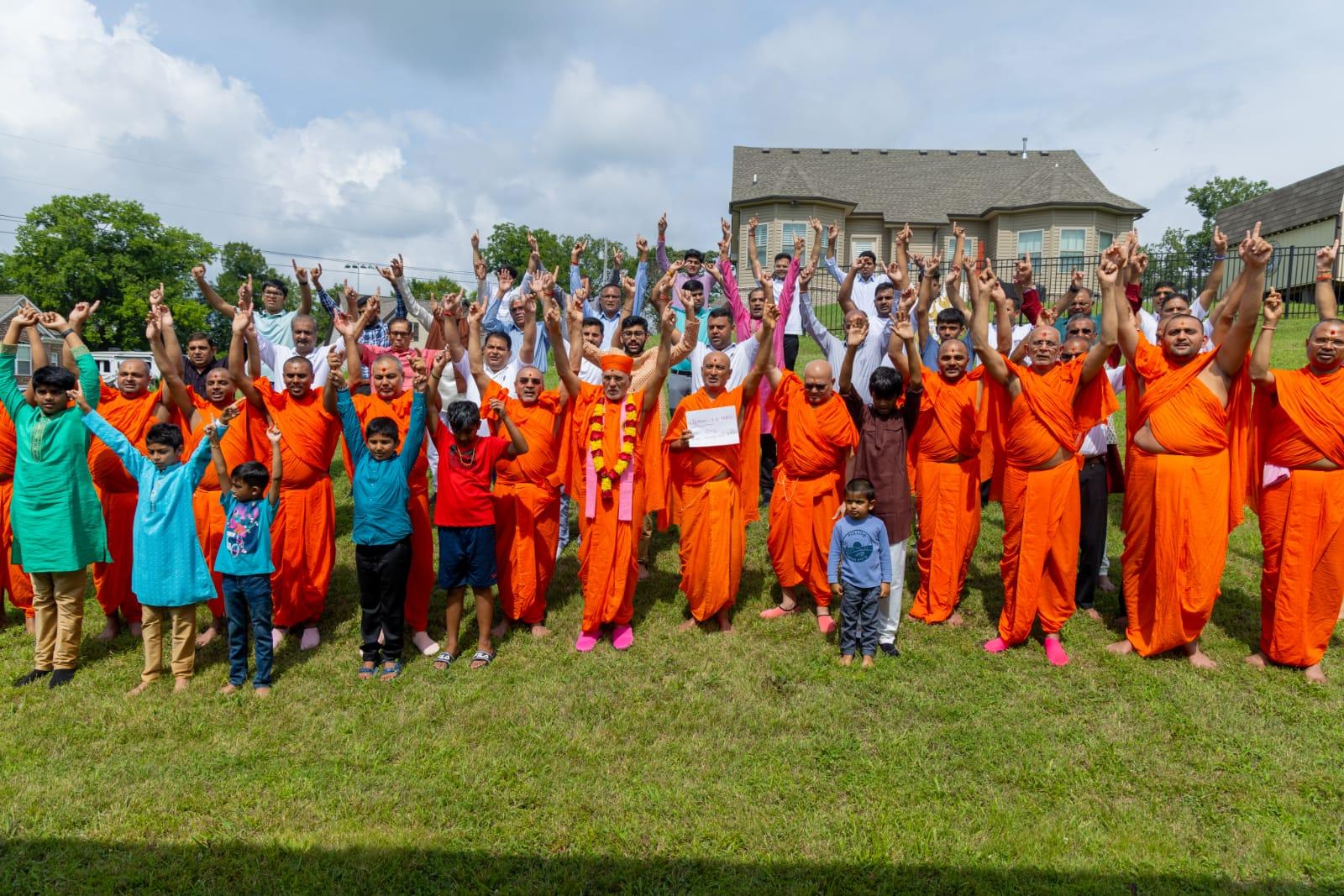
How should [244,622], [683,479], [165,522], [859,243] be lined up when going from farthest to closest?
[859,243] < [683,479] < [244,622] < [165,522]

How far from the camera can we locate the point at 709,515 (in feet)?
20.5

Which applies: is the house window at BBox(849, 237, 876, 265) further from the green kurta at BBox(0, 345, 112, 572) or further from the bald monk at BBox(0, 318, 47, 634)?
the green kurta at BBox(0, 345, 112, 572)

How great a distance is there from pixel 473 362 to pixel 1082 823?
5.28 meters

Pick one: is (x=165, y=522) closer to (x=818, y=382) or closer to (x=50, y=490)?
(x=50, y=490)

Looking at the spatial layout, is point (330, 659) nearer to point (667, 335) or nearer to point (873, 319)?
point (667, 335)

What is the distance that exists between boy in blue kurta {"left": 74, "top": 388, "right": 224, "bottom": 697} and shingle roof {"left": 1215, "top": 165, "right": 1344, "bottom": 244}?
36.7 m

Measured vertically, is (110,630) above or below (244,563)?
below

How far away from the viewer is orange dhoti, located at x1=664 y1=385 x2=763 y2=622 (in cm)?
627

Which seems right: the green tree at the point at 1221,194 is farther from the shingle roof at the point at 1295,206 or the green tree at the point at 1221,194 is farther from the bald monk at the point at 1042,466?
the bald monk at the point at 1042,466

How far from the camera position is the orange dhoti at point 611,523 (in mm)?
6055

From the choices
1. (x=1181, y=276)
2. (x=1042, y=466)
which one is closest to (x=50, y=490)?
(x=1042, y=466)

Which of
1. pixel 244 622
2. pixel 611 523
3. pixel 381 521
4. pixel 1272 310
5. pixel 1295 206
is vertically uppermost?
pixel 1295 206

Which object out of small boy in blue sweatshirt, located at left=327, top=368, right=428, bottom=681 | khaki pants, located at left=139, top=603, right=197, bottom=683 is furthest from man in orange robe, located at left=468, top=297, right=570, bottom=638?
khaki pants, located at left=139, top=603, right=197, bottom=683

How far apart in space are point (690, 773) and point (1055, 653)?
10.4ft
